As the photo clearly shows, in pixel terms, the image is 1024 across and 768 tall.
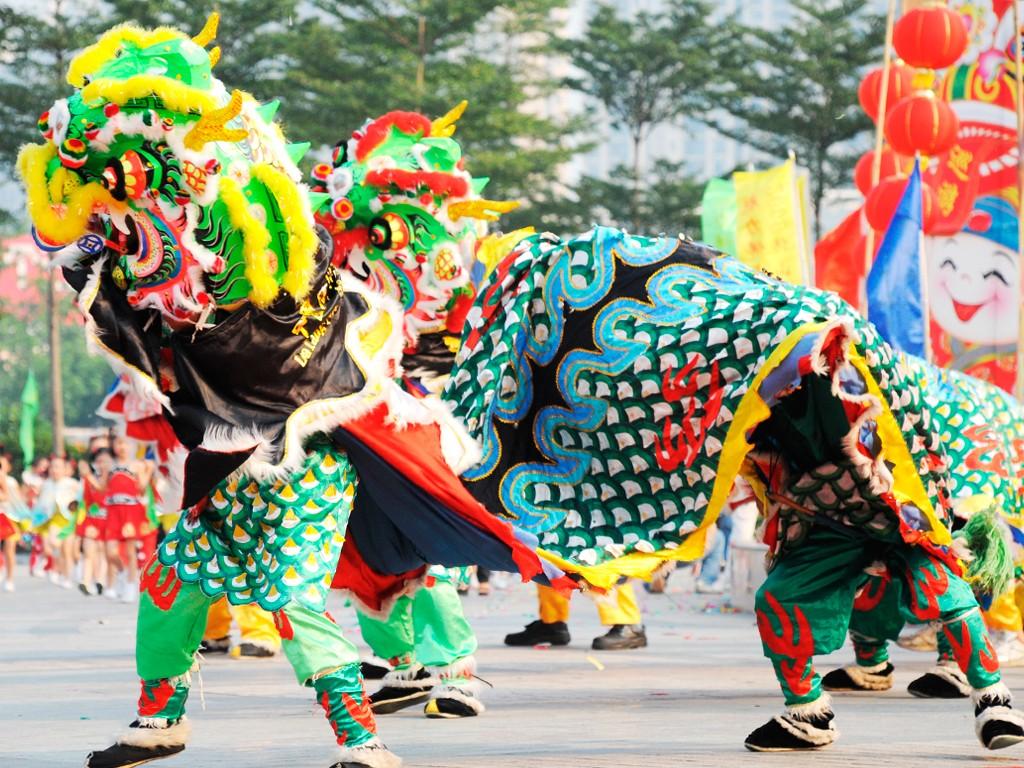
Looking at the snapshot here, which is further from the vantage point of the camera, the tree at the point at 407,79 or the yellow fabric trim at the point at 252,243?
the tree at the point at 407,79

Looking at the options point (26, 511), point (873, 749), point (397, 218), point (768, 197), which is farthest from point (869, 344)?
point (26, 511)

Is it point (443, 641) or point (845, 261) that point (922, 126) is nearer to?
point (845, 261)

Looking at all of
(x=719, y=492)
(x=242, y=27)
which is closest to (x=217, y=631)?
(x=719, y=492)

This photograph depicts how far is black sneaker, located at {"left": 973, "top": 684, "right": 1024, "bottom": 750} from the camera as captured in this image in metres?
5.17

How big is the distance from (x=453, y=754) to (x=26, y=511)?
454 inches

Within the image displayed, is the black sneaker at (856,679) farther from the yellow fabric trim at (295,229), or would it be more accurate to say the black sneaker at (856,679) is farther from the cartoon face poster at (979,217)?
the cartoon face poster at (979,217)

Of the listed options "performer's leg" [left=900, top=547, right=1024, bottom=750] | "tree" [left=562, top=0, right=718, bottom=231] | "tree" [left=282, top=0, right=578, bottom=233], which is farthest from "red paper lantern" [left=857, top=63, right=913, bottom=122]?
"tree" [left=562, top=0, right=718, bottom=231]

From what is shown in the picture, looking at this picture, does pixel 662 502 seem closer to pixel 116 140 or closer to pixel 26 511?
pixel 116 140

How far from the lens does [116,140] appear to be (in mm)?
4602

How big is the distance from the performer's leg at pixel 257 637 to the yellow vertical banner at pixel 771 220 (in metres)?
6.62

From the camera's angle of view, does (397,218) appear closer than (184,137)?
No

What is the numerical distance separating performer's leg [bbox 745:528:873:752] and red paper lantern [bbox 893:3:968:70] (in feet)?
26.0

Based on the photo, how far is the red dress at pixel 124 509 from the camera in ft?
43.5

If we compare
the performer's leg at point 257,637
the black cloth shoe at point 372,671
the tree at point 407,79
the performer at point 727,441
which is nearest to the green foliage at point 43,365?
the tree at point 407,79
